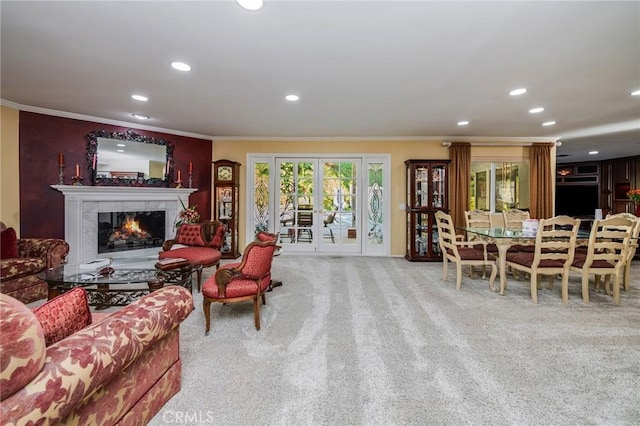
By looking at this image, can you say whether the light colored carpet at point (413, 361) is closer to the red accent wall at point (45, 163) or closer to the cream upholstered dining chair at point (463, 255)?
the cream upholstered dining chair at point (463, 255)

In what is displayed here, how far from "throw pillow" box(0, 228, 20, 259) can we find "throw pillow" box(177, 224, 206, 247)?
67.8 inches

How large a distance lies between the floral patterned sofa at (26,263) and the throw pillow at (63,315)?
2.46 meters

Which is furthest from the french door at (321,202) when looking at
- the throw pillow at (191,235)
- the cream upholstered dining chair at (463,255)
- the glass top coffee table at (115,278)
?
the glass top coffee table at (115,278)

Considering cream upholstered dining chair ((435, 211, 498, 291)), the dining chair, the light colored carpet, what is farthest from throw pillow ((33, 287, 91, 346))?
cream upholstered dining chair ((435, 211, 498, 291))

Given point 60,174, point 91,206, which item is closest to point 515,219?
point 91,206

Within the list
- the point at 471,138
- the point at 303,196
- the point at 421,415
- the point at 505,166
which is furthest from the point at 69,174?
the point at 505,166

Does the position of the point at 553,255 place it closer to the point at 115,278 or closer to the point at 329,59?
the point at 329,59

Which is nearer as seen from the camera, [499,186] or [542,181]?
[542,181]

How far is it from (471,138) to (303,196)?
358cm

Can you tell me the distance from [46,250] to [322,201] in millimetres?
4233

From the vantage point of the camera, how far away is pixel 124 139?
4.83 metres

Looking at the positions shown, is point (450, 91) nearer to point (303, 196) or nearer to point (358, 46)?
point (358, 46)

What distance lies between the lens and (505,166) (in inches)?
234

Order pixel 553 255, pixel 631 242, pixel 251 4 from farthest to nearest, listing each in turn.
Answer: pixel 631 242 → pixel 553 255 → pixel 251 4
